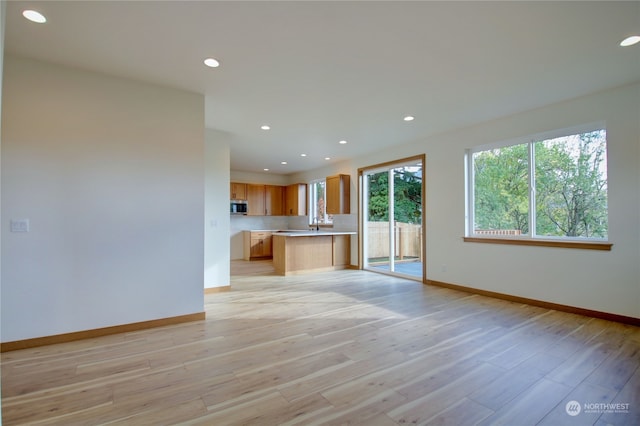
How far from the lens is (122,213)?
3.17 m

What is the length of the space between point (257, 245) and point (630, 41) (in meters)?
8.40

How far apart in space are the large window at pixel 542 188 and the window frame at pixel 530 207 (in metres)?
0.01

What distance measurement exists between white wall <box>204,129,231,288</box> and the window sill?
3.97 meters

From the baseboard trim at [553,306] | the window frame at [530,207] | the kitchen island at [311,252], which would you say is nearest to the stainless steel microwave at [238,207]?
the kitchen island at [311,252]

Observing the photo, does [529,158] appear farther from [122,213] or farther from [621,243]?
[122,213]

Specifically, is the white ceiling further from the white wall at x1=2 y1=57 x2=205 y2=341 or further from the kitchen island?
the kitchen island

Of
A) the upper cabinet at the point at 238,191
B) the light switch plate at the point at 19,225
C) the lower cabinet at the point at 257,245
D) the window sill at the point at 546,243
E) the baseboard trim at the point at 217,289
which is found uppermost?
the upper cabinet at the point at 238,191

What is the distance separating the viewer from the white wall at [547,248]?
335cm

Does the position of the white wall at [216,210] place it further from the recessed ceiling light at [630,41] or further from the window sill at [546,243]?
the recessed ceiling light at [630,41]

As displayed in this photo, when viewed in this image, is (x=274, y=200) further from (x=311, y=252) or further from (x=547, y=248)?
(x=547, y=248)

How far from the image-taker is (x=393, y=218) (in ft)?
21.0

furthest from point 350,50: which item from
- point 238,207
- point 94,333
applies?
point 238,207

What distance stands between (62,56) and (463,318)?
4.90 m

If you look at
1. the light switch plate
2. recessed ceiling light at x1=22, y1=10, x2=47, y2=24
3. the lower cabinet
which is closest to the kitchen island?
the lower cabinet
